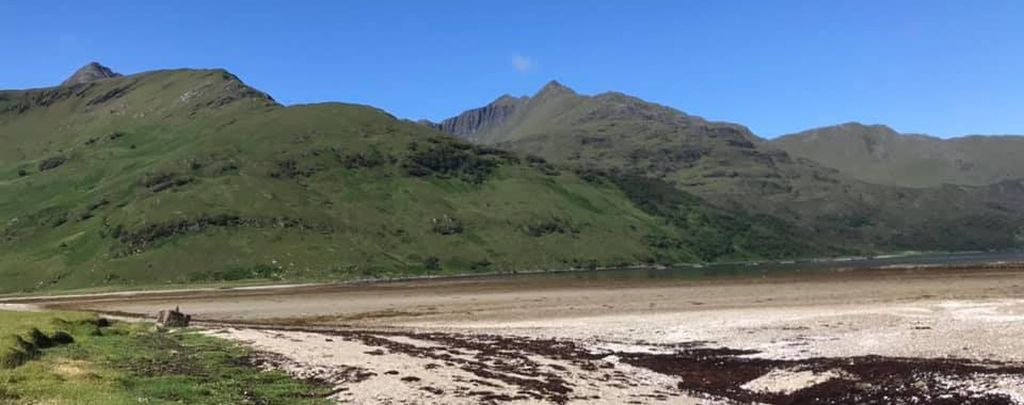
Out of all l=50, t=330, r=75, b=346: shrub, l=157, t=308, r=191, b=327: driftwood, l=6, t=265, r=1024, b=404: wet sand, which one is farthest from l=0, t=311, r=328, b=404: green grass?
l=157, t=308, r=191, b=327: driftwood

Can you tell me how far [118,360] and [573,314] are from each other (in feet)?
152

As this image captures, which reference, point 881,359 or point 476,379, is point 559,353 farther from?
point 881,359

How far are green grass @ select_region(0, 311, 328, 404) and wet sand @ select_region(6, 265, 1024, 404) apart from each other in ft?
7.96

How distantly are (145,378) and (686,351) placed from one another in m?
30.0

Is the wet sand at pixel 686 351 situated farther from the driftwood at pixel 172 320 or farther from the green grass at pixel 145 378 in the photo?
the driftwood at pixel 172 320

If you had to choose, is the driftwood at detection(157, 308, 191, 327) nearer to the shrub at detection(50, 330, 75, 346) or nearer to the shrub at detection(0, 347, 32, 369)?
the shrub at detection(50, 330, 75, 346)

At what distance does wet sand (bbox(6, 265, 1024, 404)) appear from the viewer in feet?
104

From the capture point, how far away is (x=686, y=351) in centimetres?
4631

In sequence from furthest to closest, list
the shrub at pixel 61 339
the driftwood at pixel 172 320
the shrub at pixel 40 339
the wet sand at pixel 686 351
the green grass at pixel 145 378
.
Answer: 1. the driftwood at pixel 172 320
2. the shrub at pixel 61 339
3. the shrub at pixel 40 339
4. the wet sand at pixel 686 351
5. the green grass at pixel 145 378

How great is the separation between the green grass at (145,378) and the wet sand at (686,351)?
7.96ft

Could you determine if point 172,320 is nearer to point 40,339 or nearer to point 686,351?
point 40,339

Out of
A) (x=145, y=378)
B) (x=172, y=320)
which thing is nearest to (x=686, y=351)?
(x=145, y=378)

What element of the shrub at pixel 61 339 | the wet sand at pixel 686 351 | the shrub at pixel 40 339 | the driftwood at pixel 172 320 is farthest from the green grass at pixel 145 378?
the driftwood at pixel 172 320

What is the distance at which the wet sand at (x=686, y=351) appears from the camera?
3181cm
